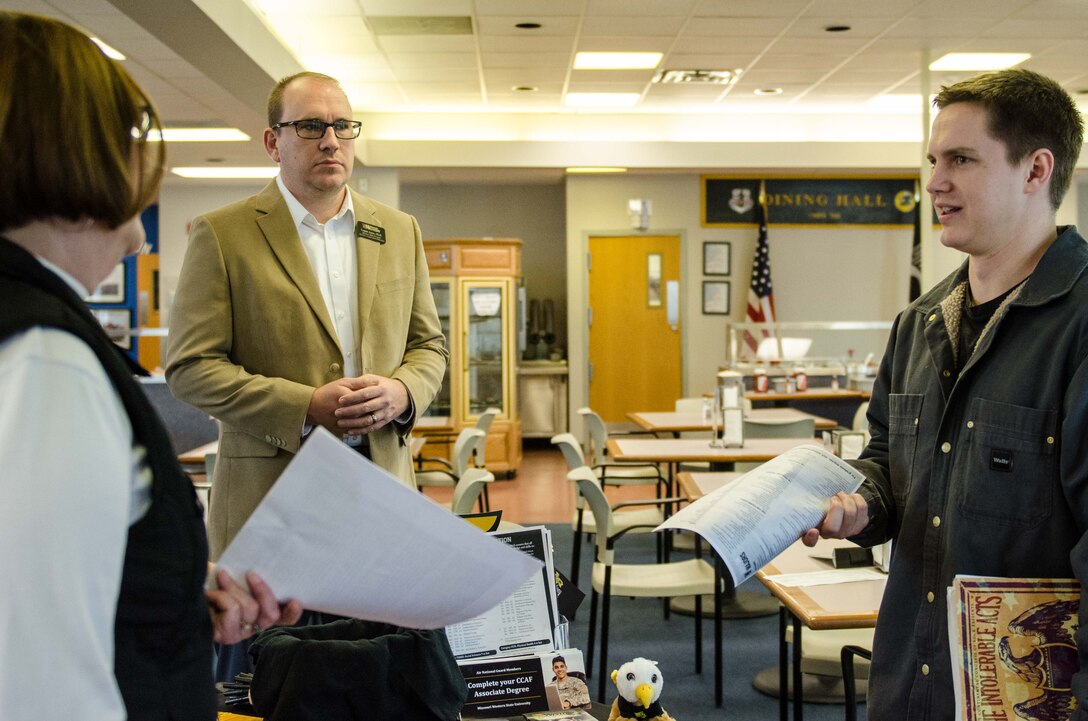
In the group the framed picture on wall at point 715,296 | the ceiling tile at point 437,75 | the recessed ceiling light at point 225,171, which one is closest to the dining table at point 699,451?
the ceiling tile at point 437,75

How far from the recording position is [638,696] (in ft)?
5.57

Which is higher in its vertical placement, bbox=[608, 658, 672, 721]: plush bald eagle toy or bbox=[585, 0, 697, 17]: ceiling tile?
bbox=[585, 0, 697, 17]: ceiling tile

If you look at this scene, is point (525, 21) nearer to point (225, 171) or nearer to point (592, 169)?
point (592, 169)

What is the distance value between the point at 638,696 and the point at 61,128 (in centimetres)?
130

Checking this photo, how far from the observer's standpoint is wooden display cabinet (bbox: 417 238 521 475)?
32.9ft

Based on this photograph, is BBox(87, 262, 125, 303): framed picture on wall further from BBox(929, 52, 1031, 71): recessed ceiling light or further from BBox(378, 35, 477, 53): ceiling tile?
BBox(929, 52, 1031, 71): recessed ceiling light

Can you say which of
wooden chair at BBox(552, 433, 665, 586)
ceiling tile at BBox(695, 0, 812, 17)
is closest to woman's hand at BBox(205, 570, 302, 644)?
wooden chair at BBox(552, 433, 665, 586)

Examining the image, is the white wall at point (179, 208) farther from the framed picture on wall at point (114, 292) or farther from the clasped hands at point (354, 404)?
the clasped hands at point (354, 404)

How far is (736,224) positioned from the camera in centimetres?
1138

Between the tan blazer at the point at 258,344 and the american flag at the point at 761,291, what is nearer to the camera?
the tan blazer at the point at 258,344

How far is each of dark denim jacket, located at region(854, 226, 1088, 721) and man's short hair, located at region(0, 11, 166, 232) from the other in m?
1.17

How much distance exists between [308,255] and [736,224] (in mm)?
9770

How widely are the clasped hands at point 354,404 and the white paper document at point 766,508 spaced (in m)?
0.64

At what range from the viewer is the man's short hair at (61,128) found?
778 millimetres
